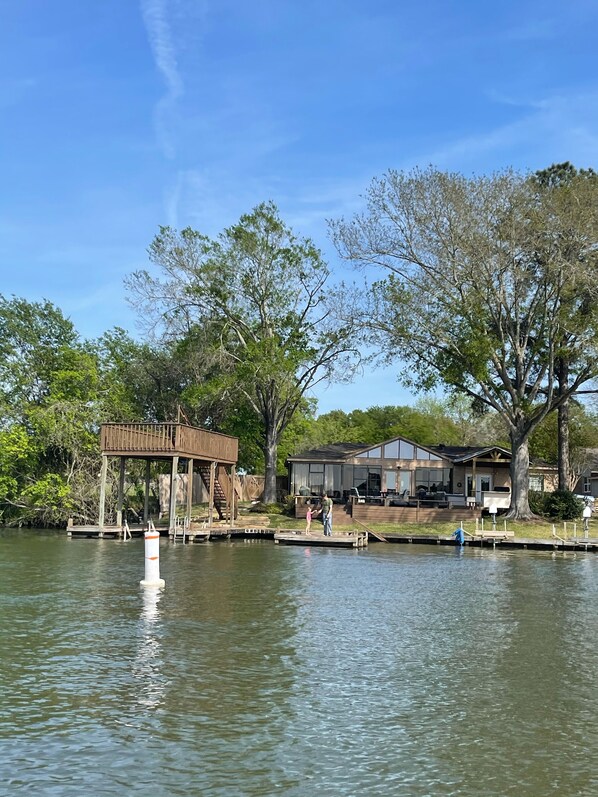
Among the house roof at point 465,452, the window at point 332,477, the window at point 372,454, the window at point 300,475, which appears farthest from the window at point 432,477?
the window at point 300,475

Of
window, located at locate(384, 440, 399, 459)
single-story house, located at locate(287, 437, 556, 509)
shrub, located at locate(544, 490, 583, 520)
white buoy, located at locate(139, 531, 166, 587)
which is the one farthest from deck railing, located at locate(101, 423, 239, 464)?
shrub, located at locate(544, 490, 583, 520)

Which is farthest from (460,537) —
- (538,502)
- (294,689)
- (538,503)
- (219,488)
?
(294,689)

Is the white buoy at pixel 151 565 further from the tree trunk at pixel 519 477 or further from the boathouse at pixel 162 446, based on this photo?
the tree trunk at pixel 519 477

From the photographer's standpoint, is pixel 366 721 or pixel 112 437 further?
pixel 112 437

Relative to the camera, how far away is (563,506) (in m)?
43.5

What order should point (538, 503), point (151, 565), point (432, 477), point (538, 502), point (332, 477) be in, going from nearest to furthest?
point (151, 565), point (538, 503), point (538, 502), point (432, 477), point (332, 477)

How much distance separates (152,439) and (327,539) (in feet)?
29.7

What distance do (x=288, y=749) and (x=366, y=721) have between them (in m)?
1.38

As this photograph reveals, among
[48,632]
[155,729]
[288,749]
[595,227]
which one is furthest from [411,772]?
[595,227]

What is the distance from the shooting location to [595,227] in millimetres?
36844

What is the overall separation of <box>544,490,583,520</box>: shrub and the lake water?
22.6 meters

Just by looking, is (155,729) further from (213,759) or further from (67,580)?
(67,580)

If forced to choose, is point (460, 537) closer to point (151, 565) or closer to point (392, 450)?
point (392, 450)

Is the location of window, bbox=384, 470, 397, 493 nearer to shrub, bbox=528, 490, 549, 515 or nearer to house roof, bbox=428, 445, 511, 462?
house roof, bbox=428, 445, 511, 462
